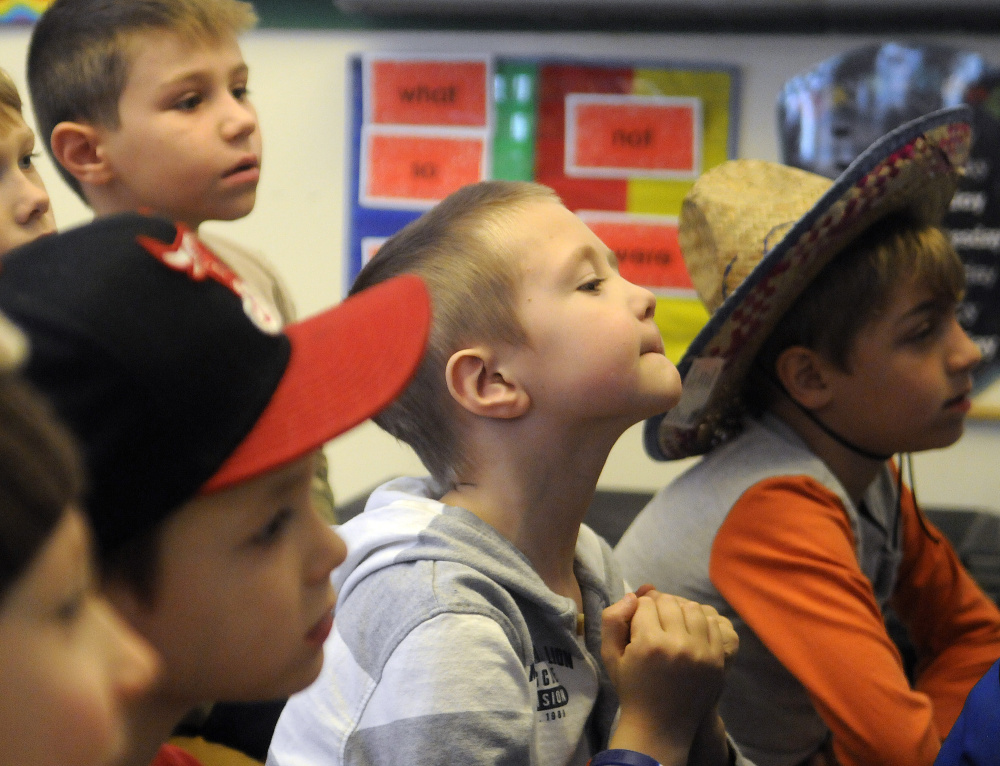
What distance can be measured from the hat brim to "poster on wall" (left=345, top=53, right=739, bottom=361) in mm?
1217

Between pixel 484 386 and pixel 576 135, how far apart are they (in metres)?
1.06

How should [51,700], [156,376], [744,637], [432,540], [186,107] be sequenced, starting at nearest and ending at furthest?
1. [51,700]
2. [156,376]
3. [432,540]
4. [744,637]
5. [186,107]

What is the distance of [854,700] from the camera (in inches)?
34.6

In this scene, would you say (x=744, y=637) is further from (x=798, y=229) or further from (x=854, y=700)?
(x=798, y=229)

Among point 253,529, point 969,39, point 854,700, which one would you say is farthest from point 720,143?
point 253,529

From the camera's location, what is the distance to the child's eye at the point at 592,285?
81 cm

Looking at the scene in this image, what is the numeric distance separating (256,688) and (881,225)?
2.85 ft

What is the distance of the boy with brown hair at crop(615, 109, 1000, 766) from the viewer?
37.3 inches

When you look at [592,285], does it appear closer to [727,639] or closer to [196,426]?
[727,639]

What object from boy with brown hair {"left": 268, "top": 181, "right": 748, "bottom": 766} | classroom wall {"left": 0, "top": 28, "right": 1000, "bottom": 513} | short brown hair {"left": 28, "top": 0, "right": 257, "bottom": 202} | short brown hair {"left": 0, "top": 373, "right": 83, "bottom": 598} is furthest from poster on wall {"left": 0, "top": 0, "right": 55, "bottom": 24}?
short brown hair {"left": 0, "top": 373, "right": 83, "bottom": 598}

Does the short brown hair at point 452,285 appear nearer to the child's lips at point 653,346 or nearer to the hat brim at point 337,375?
the child's lips at point 653,346

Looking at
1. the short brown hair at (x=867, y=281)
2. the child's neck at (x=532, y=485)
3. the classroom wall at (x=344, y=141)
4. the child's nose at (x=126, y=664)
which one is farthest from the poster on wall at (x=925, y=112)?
the child's nose at (x=126, y=664)

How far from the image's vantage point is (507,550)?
757mm

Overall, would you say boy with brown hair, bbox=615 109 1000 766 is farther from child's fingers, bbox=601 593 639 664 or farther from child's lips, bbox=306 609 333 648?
child's lips, bbox=306 609 333 648
